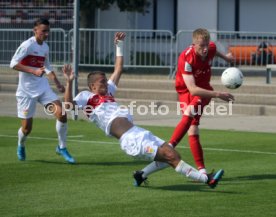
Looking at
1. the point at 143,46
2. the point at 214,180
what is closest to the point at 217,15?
the point at 143,46

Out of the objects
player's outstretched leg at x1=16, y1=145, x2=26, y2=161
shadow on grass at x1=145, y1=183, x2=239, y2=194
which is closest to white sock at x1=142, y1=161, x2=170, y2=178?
shadow on grass at x1=145, y1=183, x2=239, y2=194

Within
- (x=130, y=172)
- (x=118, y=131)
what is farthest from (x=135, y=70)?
(x=118, y=131)

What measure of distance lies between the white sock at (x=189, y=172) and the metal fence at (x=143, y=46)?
1379 cm

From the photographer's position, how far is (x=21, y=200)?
36.3 feet

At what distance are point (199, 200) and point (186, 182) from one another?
1435 mm

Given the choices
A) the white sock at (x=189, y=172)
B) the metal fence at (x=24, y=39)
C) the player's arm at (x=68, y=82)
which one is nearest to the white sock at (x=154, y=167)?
the white sock at (x=189, y=172)

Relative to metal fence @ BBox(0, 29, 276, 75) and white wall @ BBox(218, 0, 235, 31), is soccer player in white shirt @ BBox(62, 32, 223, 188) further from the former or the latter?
white wall @ BBox(218, 0, 235, 31)

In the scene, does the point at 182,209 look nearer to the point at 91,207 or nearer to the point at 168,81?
the point at 91,207

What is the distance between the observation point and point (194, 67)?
502 inches

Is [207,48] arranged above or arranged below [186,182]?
above

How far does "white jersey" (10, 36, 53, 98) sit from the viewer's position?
15.1 meters

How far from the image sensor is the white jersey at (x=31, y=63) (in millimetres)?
15070

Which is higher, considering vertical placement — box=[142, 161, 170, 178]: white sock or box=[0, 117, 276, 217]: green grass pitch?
box=[142, 161, 170, 178]: white sock

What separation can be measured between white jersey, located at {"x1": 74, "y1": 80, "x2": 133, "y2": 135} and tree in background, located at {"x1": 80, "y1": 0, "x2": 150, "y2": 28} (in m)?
18.5
